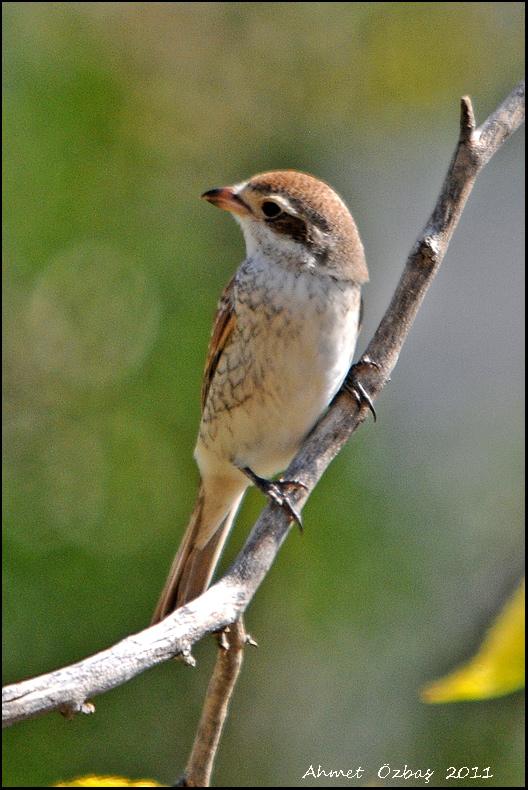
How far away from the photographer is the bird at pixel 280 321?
332 cm

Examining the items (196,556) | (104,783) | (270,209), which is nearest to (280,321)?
(270,209)

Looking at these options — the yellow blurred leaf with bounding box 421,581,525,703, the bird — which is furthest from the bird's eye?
the yellow blurred leaf with bounding box 421,581,525,703

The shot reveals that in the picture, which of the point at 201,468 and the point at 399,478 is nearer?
the point at 201,468

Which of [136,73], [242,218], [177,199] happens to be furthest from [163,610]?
[136,73]

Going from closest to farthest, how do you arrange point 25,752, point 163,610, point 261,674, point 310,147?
point 163,610 < point 25,752 < point 261,674 < point 310,147

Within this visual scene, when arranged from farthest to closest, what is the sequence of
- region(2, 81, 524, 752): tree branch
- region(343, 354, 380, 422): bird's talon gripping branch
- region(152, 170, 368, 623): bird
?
region(152, 170, 368, 623): bird
region(343, 354, 380, 422): bird's talon gripping branch
region(2, 81, 524, 752): tree branch

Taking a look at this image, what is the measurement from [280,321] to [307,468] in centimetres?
84

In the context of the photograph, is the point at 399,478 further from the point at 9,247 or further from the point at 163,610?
the point at 9,247

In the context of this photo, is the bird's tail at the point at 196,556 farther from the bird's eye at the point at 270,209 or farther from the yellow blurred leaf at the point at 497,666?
the yellow blurred leaf at the point at 497,666

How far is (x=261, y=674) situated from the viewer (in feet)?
15.9

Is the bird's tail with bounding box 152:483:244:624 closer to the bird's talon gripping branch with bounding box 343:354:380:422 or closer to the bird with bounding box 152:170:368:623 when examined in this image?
the bird with bounding box 152:170:368:623

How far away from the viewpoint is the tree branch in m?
1.67

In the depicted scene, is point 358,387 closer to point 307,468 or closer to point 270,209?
point 307,468

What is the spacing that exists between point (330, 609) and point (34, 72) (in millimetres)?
3054
